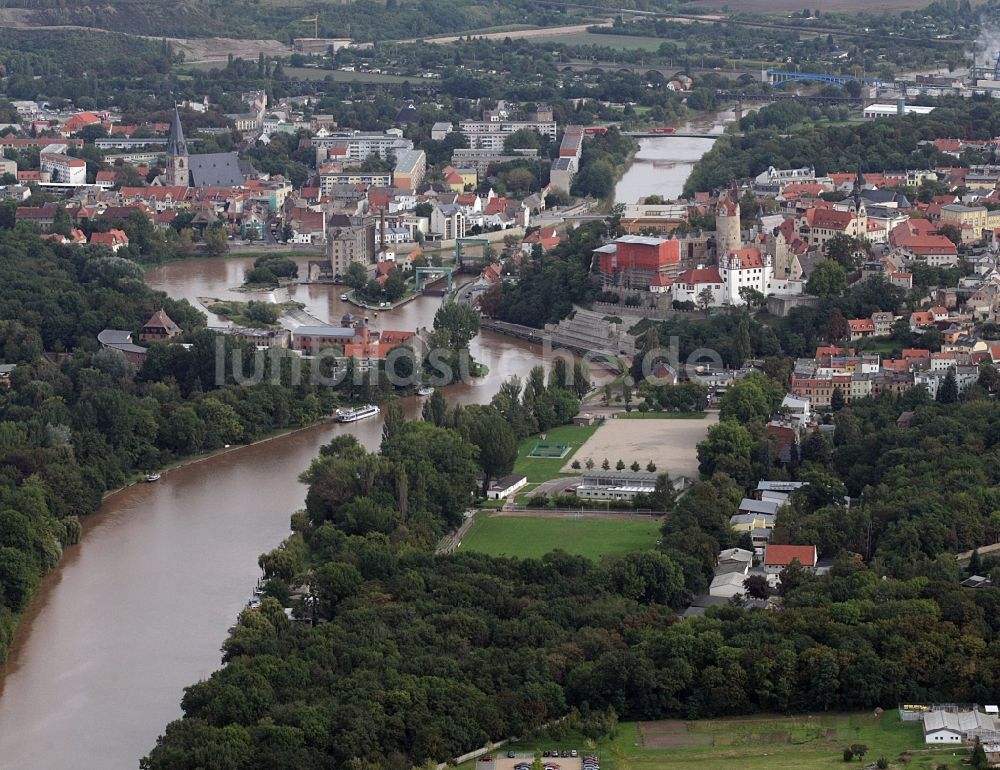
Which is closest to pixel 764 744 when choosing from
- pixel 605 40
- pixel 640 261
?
pixel 640 261

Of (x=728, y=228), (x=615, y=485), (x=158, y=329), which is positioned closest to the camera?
(x=615, y=485)

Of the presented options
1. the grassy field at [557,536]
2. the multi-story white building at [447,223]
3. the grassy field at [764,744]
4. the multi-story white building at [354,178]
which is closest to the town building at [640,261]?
the multi-story white building at [447,223]

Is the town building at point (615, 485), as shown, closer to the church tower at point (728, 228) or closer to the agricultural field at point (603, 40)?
the church tower at point (728, 228)

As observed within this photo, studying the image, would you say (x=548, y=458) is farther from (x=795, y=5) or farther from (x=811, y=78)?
(x=795, y=5)

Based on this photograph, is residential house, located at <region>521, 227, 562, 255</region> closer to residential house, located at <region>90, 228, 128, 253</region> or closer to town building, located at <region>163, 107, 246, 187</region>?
residential house, located at <region>90, 228, 128, 253</region>

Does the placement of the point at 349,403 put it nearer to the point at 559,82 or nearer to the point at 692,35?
the point at 559,82

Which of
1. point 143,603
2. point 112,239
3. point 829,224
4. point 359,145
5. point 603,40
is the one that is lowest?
point 143,603

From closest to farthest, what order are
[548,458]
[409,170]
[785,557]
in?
[785,557] → [548,458] → [409,170]

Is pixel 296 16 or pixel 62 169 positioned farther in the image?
pixel 296 16
